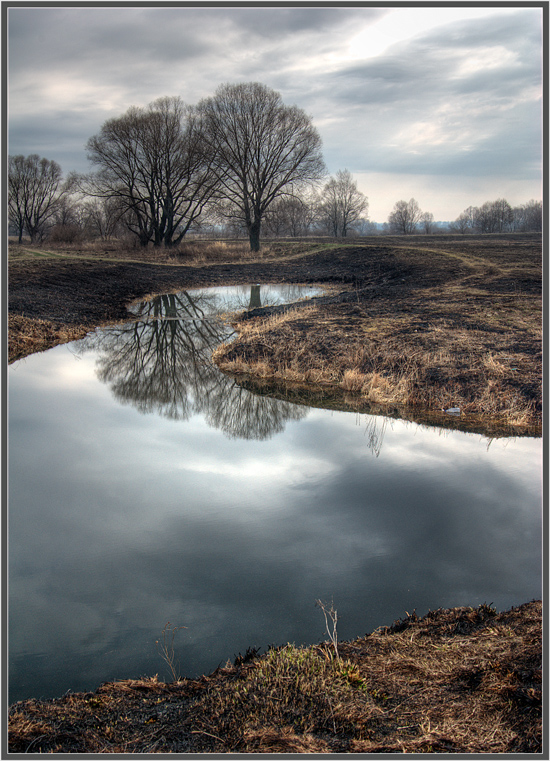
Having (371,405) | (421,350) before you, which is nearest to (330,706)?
(371,405)

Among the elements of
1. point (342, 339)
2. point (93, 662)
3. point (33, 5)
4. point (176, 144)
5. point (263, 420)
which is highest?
point (176, 144)

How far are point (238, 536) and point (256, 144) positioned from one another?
39.8 meters

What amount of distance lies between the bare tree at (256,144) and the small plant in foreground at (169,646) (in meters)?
40.3

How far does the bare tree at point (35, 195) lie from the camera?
2325 inches

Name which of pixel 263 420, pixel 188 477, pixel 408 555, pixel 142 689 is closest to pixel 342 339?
pixel 263 420

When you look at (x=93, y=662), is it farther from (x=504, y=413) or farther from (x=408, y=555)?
(x=504, y=413)

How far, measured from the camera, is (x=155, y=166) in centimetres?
4234

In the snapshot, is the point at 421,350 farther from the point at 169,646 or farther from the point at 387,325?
the point at 169,646

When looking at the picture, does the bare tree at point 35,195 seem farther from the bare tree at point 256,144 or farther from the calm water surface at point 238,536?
the calm water surface at point 238,536

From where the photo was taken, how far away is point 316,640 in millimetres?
4316

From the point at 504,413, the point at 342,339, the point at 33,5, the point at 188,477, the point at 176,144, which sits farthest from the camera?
the point at 176,144

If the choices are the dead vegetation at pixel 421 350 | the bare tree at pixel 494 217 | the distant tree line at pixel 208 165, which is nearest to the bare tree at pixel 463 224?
the bare tree at pixel 494 217

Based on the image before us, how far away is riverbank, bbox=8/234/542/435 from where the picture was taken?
35.0 feet

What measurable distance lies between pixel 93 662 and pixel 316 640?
178cm
